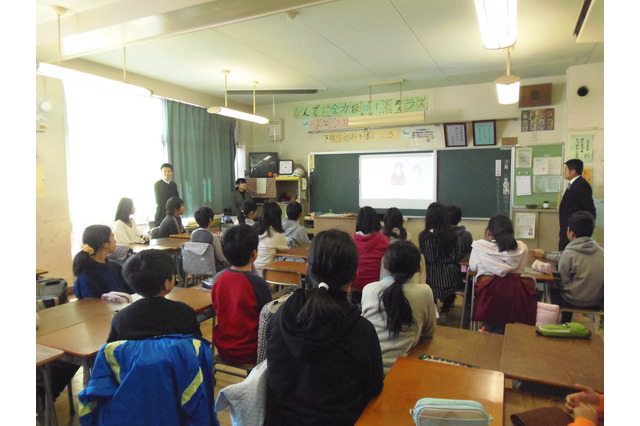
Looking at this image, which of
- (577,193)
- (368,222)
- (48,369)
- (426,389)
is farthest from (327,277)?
(577,193)

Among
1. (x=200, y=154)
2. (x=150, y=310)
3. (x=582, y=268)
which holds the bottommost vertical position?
(x=582, y=268)

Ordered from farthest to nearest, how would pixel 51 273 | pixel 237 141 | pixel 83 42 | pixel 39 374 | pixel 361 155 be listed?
1. pixel 237 141
2. pixel 361 155
3. pixel 51 273
4. pixel 83 42
5. pixel 39 374

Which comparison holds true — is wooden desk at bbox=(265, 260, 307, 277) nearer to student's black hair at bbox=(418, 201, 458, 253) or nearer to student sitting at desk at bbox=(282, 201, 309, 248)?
student sitting at desk at bbox=(282, 201, 309, 248)

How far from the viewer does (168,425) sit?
1.27m

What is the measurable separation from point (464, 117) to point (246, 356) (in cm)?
523

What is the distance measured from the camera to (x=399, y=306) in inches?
61.6

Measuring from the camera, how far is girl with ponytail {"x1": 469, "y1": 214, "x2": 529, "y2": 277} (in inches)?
98.7

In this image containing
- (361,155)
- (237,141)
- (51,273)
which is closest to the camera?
(51,273)

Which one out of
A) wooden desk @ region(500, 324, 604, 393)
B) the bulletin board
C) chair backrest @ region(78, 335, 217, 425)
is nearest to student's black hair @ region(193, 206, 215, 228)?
chair backrest @ region(78, 335, 217, 425)

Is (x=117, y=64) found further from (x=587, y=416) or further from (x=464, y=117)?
(x=587, y=416)

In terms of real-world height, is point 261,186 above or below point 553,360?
above

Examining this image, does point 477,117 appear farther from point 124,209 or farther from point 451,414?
point 451,414

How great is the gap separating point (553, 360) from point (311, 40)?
362cm
